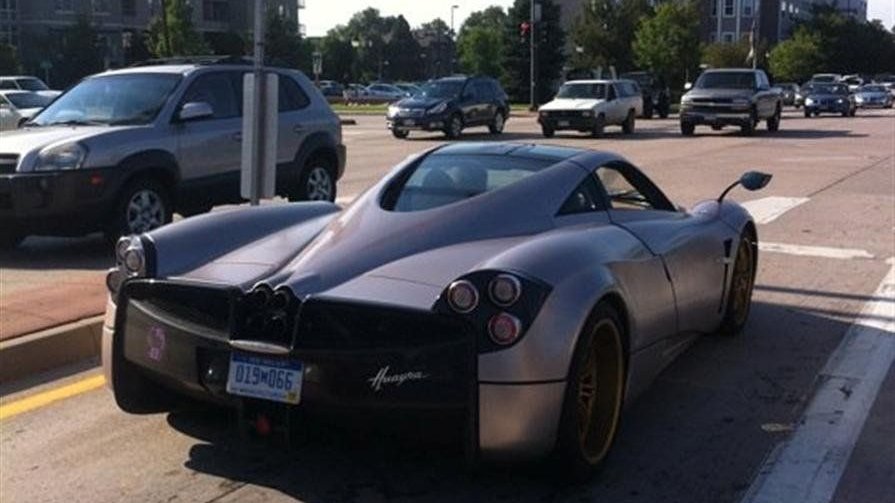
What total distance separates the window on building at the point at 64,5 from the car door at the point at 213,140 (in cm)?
8512

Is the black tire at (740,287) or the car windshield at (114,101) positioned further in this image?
the car windshield at (114,101)

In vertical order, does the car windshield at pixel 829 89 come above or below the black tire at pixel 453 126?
above

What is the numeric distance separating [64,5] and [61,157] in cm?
8740

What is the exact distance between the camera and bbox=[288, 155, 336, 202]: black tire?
1173 cm

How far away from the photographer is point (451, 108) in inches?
1115

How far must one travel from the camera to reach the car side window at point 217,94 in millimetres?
10320

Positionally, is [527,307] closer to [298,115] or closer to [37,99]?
[298,115]

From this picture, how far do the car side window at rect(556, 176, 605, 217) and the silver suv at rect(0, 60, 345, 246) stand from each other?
5.35 meters

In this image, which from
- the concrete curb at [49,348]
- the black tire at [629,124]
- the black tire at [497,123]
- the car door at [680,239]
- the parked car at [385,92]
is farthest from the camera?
the parked car at [385,92]

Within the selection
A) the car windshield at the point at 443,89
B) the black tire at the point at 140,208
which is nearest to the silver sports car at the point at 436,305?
the black tire at the point at 140,208

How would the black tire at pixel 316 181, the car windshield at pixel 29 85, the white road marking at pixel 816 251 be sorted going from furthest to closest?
the car windshield at pixel 29 85 < the black tire at pixel 316 181 < the white road marking at pixel 816 251

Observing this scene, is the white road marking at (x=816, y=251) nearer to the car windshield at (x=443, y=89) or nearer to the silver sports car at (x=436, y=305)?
the silver sports car at (x=436, y=305)

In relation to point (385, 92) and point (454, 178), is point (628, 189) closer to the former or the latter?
point (454, 178)

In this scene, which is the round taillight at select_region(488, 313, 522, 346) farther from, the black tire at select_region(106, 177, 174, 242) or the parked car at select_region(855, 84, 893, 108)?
the parked car at select_region(855, 84, 893, 108)
